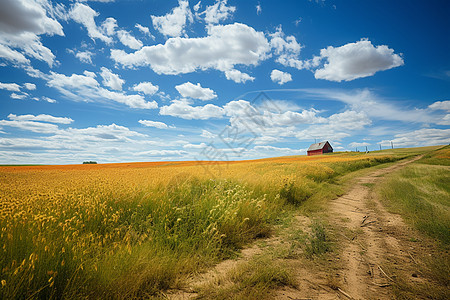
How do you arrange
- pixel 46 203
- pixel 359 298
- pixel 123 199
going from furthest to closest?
1. pixel 123 199
2. pixel 46 203
3. pixel 359 298

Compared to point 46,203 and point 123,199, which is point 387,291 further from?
point 46,203

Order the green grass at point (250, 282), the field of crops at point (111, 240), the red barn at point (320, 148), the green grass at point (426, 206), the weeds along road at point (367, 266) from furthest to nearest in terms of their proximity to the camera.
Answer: the red barn at point (320, 148)
the green grass at point (426, 206)
the weeds along road at point (367, 266)
the green grass at point (250, 282)
the field of crops at point (111, 240)

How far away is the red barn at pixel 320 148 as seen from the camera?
8262 centimetres

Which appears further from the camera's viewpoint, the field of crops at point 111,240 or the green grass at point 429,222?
the green grass at point 429,222

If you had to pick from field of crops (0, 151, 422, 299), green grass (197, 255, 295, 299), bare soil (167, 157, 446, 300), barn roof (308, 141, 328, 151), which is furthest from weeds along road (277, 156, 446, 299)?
barn roof (308, 141, 328, 151)

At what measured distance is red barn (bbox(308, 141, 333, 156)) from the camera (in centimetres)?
8262

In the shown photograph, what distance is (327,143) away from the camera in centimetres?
8525

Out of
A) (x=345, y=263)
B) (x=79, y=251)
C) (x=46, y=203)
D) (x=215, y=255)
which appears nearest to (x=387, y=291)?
(x=345, y=263)

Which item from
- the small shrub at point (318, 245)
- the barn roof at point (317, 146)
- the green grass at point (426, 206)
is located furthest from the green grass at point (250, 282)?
the barn roof at point (317, 146)

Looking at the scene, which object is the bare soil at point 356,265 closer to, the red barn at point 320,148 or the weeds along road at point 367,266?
the weeds along road at point 367,266

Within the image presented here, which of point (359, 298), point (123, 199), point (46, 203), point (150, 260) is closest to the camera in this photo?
point (359, 298)

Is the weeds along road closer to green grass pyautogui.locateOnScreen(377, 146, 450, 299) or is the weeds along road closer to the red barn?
green grass pyautogui.locateOnScreen(377, 146, 450, 299)

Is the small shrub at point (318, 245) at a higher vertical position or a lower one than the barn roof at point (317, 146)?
lower

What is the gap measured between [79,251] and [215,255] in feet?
6.71
